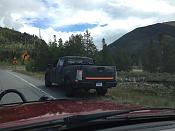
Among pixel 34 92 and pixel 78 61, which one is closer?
pixel 34 92

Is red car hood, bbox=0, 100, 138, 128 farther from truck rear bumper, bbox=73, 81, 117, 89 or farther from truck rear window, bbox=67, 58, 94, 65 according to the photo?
truck rear window, bbox=67, 58, 94, 65

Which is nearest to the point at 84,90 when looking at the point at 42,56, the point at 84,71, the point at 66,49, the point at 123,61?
the point at 84,71

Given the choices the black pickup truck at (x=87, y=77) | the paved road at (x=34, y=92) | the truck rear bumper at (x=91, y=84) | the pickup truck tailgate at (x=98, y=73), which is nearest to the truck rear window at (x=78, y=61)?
the black pickup truck at (x=87, y=77)

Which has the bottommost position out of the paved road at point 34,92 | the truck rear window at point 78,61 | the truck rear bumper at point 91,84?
the paved road at point 34,92

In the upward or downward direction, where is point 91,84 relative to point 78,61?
downward

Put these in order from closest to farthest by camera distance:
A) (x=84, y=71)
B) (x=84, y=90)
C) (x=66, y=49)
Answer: (x=84, y=71)
(x=84, y=90)
(x=66, y=49)

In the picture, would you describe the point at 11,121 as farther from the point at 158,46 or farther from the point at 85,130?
the point at 158,46

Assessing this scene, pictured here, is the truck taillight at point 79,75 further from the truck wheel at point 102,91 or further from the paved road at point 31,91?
the truck wheel at point 102,91

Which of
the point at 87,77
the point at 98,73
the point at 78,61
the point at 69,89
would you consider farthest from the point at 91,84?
the point at 78,61

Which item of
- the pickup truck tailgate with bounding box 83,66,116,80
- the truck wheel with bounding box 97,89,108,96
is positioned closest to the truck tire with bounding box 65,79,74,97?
the pickup truck tailgate with bounding box 83,66,116,80

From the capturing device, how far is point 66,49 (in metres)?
57.5

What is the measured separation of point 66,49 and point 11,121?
5391 cm

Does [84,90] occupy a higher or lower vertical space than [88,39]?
lower

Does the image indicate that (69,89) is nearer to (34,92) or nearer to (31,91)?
(34,92)
